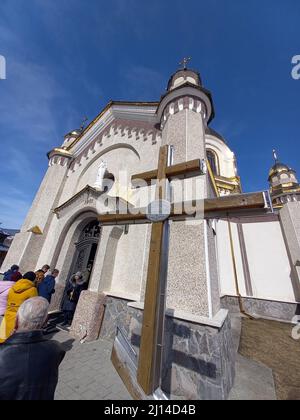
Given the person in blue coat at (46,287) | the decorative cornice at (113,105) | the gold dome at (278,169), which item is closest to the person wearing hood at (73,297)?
the person in blue coat at (46,287)

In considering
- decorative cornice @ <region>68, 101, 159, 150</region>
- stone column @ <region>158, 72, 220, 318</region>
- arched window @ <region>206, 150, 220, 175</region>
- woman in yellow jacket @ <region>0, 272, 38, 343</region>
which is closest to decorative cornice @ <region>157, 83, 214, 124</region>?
stone column @ <region>158, 72, 220, 318</region>

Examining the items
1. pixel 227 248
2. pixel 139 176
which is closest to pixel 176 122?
pixel 139 176

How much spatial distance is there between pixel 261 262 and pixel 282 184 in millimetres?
6389

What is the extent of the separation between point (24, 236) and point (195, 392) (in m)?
7.89

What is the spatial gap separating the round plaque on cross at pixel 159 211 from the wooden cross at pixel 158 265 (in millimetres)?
25

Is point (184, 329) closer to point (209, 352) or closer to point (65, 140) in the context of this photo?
point (209, 352)

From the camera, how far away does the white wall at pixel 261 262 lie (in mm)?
9000

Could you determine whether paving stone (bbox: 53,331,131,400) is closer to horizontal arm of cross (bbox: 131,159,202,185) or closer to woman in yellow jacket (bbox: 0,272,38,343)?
woman in yellow jacket (bbox: 0,272,38,343)

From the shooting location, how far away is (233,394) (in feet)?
8.56

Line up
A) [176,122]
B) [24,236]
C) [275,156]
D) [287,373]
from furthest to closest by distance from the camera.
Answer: [275,156] < [24,236] < [176,122] < [287,373]

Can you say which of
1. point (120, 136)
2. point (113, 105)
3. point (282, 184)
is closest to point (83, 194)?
point (120, 136)

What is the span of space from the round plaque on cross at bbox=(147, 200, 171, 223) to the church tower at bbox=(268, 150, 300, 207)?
12196 millimetres

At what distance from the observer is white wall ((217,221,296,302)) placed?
9.00 m

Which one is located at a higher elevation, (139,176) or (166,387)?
(139,176)
